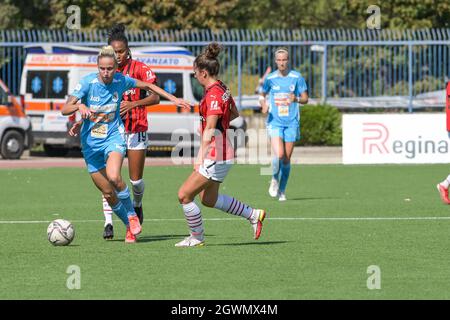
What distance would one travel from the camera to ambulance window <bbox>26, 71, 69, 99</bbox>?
100ft

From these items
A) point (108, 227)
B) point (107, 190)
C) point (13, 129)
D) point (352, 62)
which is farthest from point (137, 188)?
point (352, 62)

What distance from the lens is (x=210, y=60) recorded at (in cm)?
1223

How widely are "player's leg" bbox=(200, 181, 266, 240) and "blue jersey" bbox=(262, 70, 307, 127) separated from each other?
6233 mm

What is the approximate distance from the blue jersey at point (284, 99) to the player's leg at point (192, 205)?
21.5ft

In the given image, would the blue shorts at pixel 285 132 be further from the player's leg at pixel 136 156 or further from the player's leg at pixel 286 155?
the player's leg at pixel 136 156

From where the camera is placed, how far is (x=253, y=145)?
113 feet

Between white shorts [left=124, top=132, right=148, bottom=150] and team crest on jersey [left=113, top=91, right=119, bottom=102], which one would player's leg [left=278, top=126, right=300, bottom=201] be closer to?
white shorts [left=124, top=132, right=148, bottom=150]

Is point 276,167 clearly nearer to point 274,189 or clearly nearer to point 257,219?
point 274,189

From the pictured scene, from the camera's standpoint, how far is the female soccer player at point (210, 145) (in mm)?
12109

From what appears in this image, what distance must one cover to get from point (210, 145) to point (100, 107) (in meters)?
1.25

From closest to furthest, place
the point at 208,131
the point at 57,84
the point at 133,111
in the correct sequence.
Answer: the point at 208,131
the point at 133,111
the point at 57,84

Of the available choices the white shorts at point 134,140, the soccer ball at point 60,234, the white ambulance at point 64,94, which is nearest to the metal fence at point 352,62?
the white ambulance at point 64,94
